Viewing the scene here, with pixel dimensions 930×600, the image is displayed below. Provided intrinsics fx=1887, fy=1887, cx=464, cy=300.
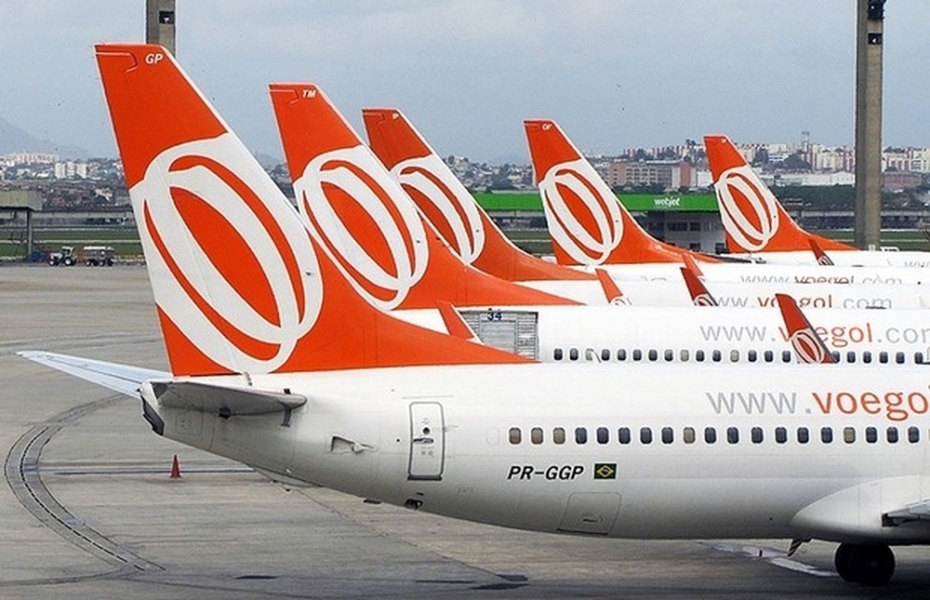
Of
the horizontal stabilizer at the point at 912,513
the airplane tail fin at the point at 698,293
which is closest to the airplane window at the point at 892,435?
the horizontal stabilizer at the point at 912,513

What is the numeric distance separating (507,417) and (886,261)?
3843 cm

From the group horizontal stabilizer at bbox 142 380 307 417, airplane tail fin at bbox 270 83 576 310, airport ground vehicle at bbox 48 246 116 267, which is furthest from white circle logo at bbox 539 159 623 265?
airport ground vehicle at bbox 48 246 116 267

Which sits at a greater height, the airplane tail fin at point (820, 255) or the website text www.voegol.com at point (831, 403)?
the airplane tail fin at point (820, 255)

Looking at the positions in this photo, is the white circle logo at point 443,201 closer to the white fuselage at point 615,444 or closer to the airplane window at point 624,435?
the white fuselage at point 615,444

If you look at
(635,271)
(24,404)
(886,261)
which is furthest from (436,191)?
(886,261)

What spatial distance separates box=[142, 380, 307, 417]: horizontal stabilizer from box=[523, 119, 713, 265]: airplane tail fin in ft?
105

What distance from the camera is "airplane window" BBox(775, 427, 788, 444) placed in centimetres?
2502

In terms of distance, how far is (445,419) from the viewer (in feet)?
78.6

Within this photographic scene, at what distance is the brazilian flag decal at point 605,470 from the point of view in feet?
79.7

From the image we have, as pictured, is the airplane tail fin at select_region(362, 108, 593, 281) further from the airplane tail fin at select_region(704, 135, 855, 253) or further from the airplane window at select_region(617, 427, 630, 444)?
the airplane window at select_region(617, 427, 630, 444)

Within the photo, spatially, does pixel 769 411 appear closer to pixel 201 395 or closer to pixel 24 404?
pixel 201 395

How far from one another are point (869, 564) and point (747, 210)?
41.1m

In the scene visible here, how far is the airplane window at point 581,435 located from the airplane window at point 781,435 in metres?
2.65

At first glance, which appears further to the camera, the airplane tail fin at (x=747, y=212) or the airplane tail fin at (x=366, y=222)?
the airplane tail fin at (x=747, y=212)
